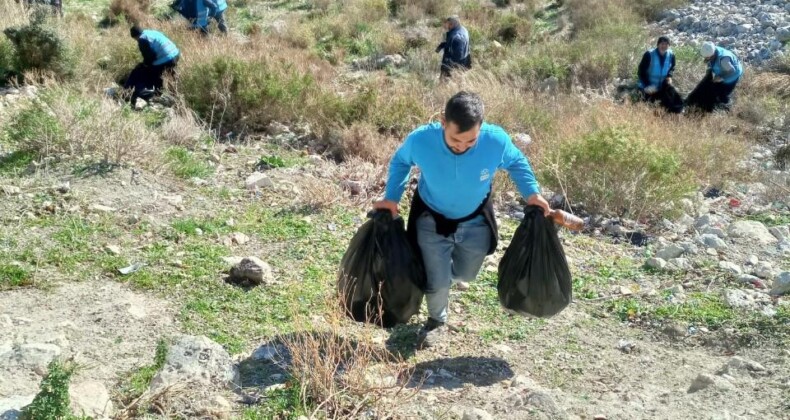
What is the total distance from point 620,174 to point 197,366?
4.58 m

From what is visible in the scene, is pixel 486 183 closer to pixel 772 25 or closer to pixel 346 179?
pixel 346 179

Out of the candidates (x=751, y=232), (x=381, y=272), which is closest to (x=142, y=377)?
(x=381, y=272)

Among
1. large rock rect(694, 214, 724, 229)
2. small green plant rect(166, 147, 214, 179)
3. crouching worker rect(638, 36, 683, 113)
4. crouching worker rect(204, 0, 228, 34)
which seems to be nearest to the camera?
small green plant rect(166, 147, 214, 179)

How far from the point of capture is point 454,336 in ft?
14.8

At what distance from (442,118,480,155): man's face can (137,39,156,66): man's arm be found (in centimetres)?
674

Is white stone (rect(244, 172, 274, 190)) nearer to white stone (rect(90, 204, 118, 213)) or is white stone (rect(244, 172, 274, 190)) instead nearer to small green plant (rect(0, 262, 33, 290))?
white stone (rect(90, 204, 118, 213))

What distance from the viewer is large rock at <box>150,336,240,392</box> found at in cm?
350

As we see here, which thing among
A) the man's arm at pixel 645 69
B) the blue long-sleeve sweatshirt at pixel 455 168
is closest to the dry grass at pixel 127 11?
the man's arm at pixel 645 69

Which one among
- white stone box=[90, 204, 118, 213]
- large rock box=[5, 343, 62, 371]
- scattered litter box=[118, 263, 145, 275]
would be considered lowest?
scattered litter box=[118, 263, 145, 275]

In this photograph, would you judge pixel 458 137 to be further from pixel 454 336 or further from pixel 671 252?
pixel 671 252

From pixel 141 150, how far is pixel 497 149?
143 inches

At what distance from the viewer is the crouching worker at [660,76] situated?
11.1 metres

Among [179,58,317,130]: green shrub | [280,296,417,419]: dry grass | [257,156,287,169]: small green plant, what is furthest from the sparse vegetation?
[179,58,317,130]: green shrub

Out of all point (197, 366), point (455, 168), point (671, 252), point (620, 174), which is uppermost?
point (455, 168)
